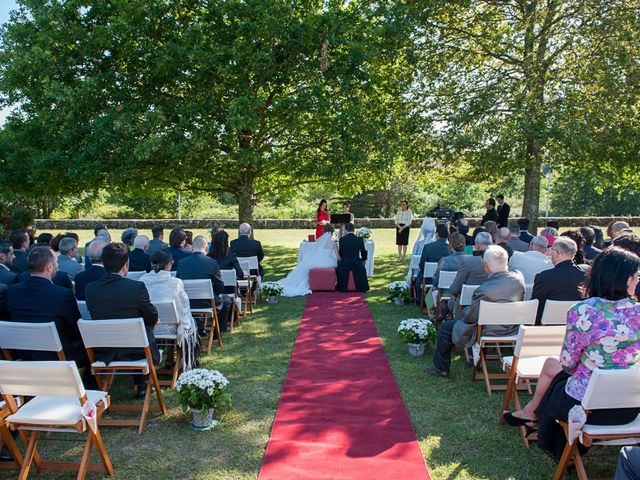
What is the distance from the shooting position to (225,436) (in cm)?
514

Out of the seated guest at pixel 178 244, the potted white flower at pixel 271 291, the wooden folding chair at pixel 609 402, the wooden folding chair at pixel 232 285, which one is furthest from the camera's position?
the potted white flower at pixel 271 291

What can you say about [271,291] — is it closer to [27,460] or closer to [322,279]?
[322,279]

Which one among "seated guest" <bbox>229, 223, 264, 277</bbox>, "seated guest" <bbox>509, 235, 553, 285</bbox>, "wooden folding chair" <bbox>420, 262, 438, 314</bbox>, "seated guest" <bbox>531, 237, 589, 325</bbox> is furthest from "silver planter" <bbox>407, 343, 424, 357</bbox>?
"seated guest" <bbox>229, 223, 264, 277</bbox>

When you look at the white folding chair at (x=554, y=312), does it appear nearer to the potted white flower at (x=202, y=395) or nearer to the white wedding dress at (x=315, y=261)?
the potted white flower at (x=202, y=395)

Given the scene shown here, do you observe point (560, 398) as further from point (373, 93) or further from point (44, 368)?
point (373, 93)

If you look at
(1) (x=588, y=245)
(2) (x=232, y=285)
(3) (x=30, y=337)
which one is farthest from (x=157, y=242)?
(1) (x=588, y=245)

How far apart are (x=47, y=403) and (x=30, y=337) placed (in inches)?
34.2

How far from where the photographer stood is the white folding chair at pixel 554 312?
19.1 feet

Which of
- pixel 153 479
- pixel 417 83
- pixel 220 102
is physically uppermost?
pixel 417 83

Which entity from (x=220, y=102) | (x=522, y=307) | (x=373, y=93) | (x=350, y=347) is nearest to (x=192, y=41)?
(x=220, y=102)

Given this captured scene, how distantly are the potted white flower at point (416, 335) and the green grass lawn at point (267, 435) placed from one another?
0.51 ft

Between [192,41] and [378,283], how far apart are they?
7760 millimetres

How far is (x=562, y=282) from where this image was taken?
6.16 meters

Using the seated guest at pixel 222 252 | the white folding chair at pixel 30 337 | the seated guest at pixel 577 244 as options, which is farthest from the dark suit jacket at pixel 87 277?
the seated guest at pixel 577 244
